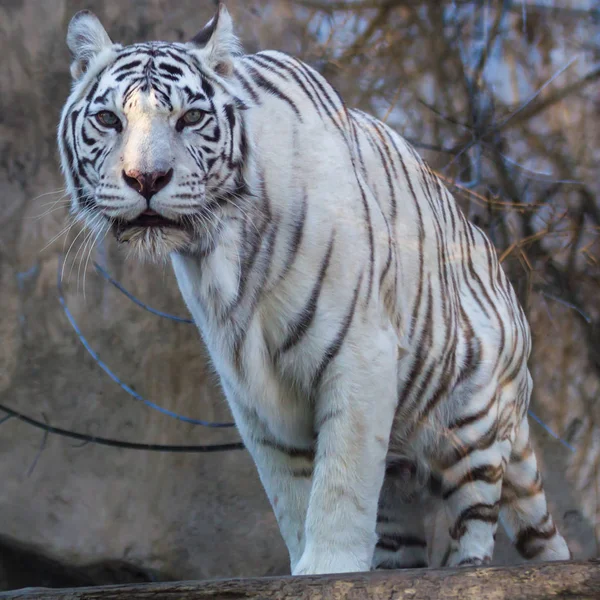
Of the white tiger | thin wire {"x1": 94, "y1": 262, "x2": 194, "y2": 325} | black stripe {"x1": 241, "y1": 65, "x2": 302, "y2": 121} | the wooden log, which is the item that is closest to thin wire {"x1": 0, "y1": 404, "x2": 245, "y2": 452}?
thin wire {"x1": 94, "y1": 262, "x2": 194, "y2": 325}

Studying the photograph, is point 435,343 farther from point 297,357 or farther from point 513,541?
point 513,541

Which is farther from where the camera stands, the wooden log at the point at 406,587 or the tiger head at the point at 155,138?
the tiger head at the point at 155,138

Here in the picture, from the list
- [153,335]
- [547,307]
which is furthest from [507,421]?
[153,335]

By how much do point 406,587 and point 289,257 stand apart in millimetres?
745

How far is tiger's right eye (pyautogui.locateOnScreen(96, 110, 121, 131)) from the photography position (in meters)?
1.57

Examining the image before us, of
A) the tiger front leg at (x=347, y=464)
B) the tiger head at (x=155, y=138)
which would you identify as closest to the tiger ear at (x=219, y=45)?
the tiger head at (x=155, y=138)

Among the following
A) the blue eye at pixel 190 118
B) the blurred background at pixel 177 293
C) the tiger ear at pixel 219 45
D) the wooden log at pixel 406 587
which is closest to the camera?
the wooden log at pixel 406 587

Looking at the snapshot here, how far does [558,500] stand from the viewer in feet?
8.64

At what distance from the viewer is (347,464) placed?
5.12 feet

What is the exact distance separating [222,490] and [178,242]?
4.01ft

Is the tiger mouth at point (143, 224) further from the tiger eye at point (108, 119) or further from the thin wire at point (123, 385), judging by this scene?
the thin wire at point (123, 385)

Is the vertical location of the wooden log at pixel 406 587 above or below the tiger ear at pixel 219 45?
below

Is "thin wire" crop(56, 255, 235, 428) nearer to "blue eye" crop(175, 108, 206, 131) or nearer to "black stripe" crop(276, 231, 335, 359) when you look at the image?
"black stripe" crop(276, 231, 335, 359)

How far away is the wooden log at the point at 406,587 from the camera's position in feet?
3.11
